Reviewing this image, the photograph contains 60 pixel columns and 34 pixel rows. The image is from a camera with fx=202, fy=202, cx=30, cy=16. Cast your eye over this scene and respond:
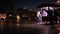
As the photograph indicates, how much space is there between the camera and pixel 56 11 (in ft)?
154

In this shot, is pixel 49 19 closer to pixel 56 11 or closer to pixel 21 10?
pixel 56 11

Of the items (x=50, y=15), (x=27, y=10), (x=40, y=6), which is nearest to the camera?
(x=50, y=15)

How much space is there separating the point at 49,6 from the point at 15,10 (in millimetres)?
18319

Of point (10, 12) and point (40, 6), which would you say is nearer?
point (40, 6)

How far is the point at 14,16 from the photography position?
209 ft

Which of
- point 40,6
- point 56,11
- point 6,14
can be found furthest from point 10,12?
point 56,11

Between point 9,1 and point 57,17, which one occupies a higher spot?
point 9,1

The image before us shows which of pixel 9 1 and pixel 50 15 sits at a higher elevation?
pixel 9 1

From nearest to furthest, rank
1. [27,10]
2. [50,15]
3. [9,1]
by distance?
[50,15], [9,1], [27,10]

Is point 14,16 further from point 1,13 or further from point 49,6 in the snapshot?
point 49,6

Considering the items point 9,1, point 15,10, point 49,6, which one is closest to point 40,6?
point 49,6

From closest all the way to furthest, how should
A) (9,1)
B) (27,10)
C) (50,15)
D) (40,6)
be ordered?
1. (50,15)
2. (40,6)
3. (9,1)
4. (27,10)

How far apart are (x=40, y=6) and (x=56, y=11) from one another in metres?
4.49

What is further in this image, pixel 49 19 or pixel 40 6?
pixel 40 6
